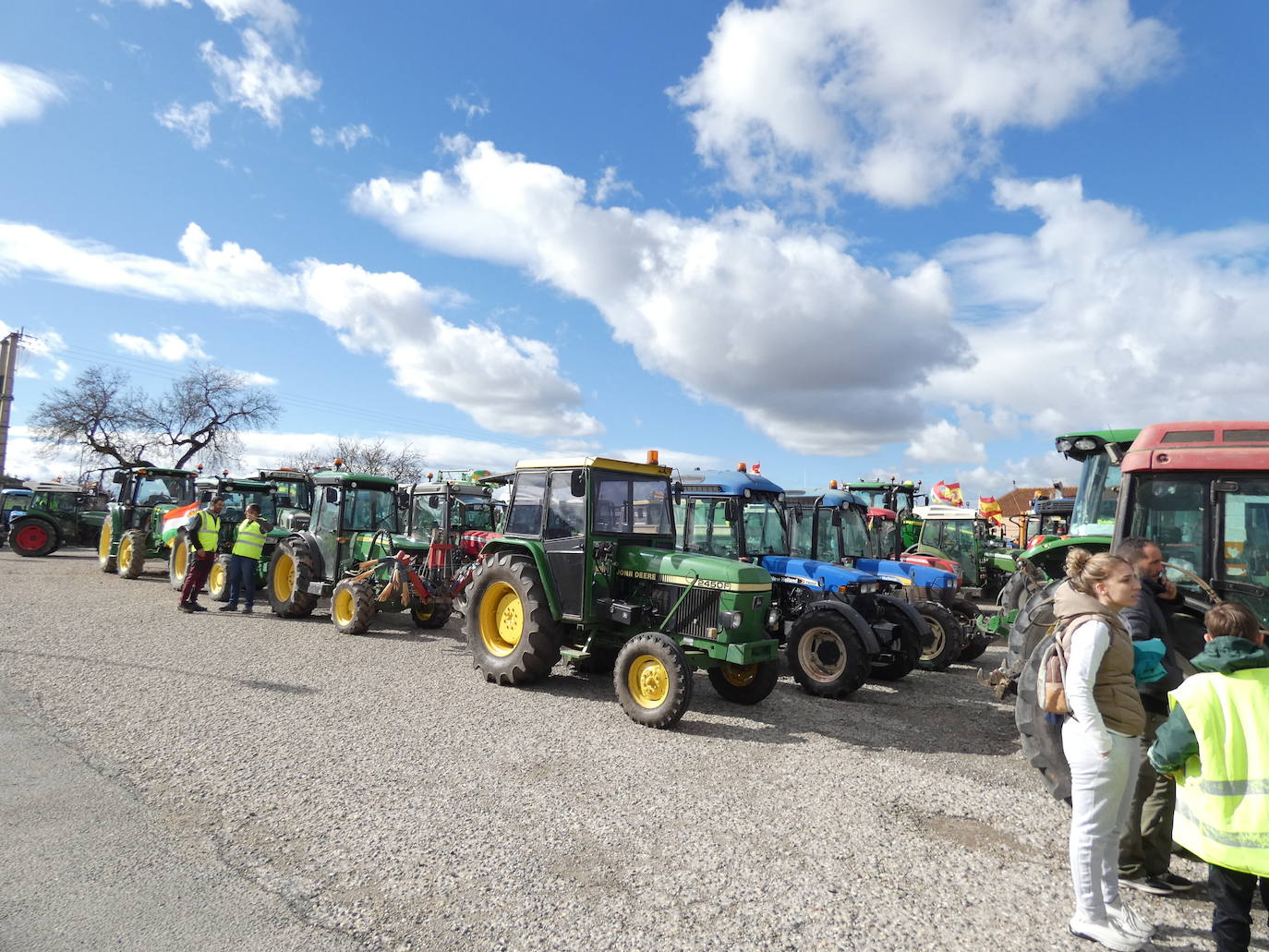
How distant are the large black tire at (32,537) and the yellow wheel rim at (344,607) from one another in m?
14.3

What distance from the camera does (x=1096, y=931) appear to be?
288 cm

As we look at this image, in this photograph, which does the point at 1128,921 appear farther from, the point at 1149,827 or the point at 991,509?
the point at 991,509

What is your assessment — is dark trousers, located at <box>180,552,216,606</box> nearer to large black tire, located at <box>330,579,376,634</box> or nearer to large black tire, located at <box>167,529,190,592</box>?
large black tire, located at <box>330,579,376,634</box>

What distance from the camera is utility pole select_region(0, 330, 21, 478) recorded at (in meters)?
28.8

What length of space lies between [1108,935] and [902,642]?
498 centimetres

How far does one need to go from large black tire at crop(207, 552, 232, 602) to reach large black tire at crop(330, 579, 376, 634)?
246 centimetres

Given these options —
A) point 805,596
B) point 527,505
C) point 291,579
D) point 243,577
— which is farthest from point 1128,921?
point 243,577

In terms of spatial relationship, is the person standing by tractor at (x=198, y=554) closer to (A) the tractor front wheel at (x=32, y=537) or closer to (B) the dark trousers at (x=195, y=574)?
(B) the dark trousers at (x=195, y=574)

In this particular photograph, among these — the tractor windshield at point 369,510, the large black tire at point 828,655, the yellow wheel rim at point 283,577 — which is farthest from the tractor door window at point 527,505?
the yellow wheel rim at point 283,577

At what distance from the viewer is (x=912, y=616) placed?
7.75m

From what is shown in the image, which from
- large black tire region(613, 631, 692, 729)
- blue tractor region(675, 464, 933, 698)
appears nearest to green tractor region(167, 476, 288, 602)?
blue tractor region(675, 464, 933, 698)

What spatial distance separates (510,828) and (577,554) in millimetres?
3055

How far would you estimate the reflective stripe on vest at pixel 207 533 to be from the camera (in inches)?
421

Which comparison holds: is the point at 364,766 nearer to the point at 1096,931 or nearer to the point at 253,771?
the point at 253,771
